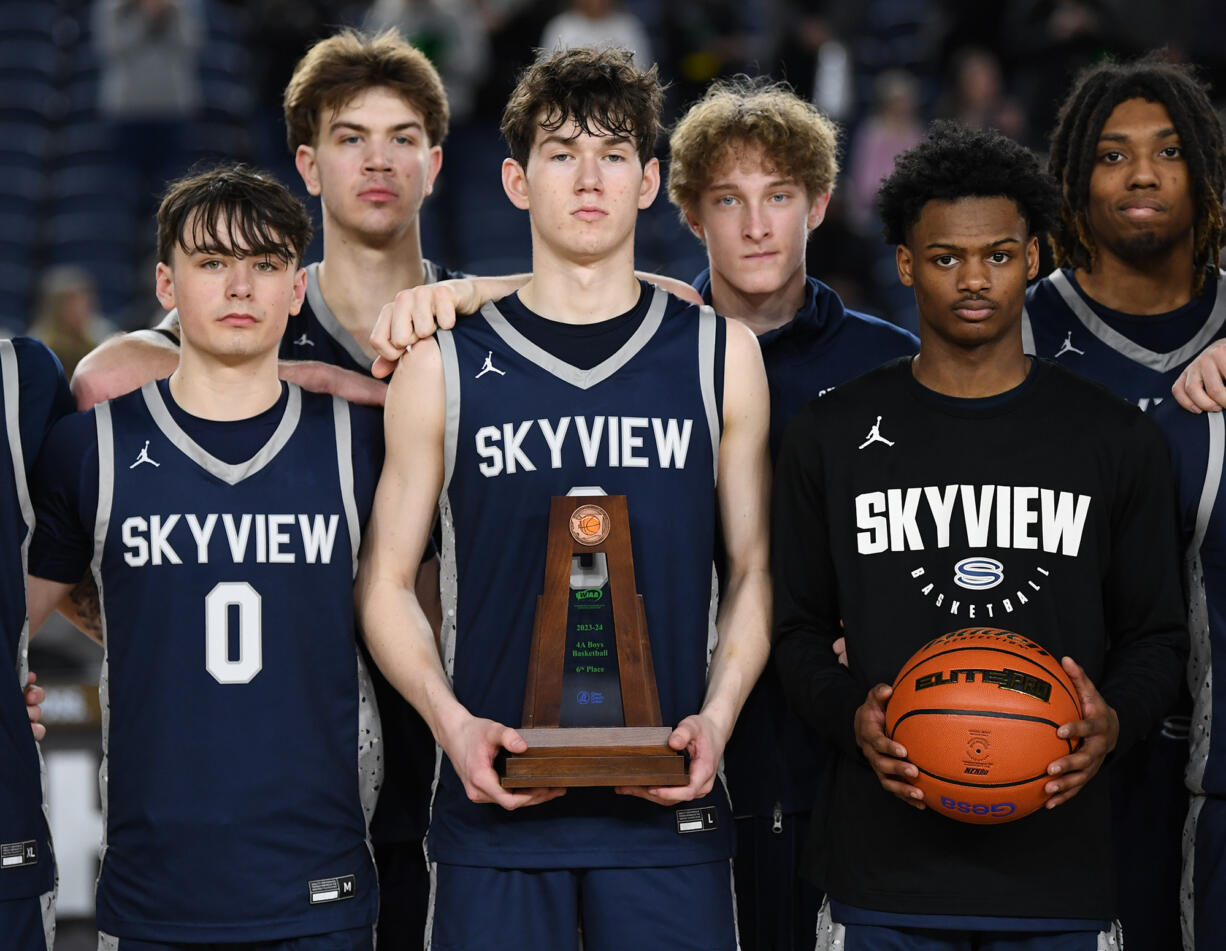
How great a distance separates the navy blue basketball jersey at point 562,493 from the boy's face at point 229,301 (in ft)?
1.44

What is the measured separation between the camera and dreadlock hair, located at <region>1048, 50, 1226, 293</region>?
402cm

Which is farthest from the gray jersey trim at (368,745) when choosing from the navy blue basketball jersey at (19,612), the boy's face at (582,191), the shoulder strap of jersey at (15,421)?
the boy's face at (582,191)

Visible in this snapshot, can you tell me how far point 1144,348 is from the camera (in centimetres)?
398

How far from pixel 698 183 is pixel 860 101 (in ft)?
25.8

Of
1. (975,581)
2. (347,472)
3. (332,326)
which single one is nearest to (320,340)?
(332,326)

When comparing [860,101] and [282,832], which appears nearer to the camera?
[282,832]

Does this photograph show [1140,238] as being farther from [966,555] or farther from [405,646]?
[405,646]

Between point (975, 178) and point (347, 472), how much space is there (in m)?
1.55

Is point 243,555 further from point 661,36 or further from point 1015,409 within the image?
point 661,36

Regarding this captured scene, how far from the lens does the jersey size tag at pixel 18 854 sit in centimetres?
345

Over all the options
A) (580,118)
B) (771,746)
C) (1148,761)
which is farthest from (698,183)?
(1148,761)

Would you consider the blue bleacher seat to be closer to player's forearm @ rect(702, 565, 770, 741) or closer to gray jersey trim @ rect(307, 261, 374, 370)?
gray jersey trim @ rect(307, 261, 374, 370)

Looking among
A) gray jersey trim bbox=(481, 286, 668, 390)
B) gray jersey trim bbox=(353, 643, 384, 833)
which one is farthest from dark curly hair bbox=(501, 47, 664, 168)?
gray jersey trim bbox=(353, 643, 384, 833)

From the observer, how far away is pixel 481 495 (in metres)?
3.51
